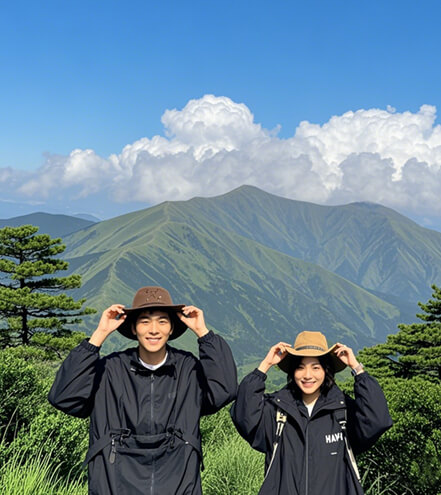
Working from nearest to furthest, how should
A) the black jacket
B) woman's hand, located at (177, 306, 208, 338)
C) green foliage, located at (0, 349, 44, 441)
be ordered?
the black jacket, woman's hand, located at (177, 306, 208, 338), green foliage, located at (0, 349, 44, 441)

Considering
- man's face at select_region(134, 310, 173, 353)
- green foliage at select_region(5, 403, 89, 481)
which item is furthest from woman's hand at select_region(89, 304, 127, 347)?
green foliage at select_region(5, 403, 89, 481)

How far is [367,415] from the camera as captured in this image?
3256 millimetres

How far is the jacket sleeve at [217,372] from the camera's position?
10.7 ft

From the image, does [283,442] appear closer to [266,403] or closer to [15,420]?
[266,403]

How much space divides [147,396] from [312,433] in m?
1.10

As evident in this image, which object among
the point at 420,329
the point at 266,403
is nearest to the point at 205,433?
the point at 266,403

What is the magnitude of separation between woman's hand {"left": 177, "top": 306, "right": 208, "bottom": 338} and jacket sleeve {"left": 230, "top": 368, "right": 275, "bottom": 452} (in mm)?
429

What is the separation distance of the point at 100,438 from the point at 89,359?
498 mm

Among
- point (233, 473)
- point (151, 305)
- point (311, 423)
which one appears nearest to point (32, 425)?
point (233, 473)

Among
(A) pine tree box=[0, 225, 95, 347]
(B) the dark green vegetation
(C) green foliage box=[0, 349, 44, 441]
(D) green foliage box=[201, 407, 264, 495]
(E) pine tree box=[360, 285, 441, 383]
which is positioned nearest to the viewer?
(D) green foliage box=[201, 407, 264, 495]

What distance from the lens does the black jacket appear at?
10.5 feet

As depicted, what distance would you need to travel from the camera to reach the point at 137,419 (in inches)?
125

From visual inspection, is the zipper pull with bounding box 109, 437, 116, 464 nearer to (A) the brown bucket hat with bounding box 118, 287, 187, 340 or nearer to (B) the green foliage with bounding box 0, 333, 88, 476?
(A) the brown bucket hat with bounding box 118, 287, 187, 340

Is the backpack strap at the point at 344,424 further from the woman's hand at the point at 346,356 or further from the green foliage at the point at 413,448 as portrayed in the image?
the green foliage at the point at 413,448
